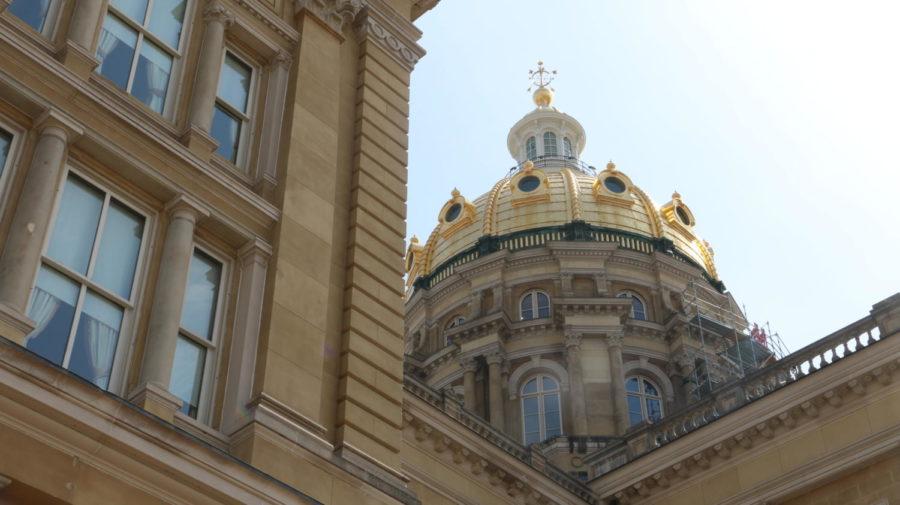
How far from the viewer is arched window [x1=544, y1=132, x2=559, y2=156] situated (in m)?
62.8

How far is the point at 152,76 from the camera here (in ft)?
40.5

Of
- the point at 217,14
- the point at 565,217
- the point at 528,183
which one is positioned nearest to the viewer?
the point at 217,14

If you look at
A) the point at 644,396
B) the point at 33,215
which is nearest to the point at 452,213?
the point at 644,396

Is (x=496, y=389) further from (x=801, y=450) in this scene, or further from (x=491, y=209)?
(x=801, y=450)

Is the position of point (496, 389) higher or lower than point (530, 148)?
lower

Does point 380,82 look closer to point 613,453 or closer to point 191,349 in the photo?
point 191,349

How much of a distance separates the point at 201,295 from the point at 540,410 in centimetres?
3335

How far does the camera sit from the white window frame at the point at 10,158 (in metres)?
10.1

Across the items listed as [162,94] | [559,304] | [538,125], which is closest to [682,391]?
[559,304]

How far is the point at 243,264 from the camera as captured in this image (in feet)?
39.5

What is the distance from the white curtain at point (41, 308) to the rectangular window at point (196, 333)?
1.23 m

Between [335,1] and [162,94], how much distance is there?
347 cm

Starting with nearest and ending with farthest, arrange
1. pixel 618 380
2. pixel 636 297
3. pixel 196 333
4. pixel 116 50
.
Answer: pixel 196 333, pixel 116 50, pixel 618 380, pixel 636 297

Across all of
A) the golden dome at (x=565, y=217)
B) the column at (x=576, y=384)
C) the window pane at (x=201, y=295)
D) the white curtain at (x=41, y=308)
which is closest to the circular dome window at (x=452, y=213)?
the golden dome at (x=565, y=217)
